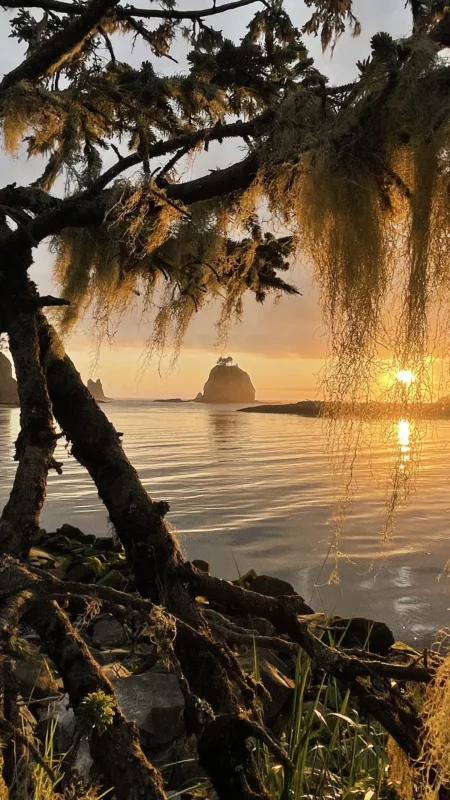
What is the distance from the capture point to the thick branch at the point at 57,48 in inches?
158

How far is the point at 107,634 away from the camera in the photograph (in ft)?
14.3

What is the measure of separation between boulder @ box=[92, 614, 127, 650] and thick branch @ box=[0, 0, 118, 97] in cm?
417

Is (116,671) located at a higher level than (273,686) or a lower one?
higher

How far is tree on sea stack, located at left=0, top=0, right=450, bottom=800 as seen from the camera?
2.04m

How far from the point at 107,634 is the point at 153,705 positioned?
1476 millimetres

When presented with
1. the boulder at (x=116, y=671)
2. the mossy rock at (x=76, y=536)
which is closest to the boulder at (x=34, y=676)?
the boulder at (x=116, y=671)

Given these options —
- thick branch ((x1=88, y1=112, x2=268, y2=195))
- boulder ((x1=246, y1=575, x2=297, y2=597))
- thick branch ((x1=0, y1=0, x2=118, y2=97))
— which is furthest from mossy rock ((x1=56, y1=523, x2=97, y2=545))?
thick branch ((x1=0, y1=0, x2=118, y2=97))

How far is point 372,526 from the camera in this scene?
9.27m

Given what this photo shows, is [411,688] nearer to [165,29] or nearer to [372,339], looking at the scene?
[372,339]

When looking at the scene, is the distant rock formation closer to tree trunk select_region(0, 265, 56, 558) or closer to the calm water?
the calm water

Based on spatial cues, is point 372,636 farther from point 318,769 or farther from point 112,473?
point 112,473

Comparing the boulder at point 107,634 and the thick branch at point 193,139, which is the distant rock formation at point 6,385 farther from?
the thick branch at point 193,139

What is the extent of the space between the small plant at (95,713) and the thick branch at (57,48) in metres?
4.17

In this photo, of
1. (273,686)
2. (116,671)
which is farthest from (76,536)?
(273,686)
